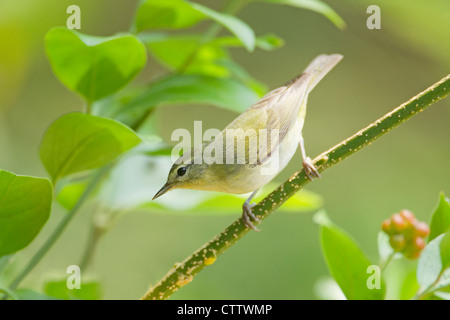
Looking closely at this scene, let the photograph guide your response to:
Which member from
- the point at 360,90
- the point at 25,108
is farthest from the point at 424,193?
the point at 25,108

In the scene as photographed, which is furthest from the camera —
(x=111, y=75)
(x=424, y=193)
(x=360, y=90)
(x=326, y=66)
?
(x=360, y=90)

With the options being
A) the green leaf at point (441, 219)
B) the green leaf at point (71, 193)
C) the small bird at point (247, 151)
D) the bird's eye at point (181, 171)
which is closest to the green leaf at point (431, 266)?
the green leaf at point (441, 219)

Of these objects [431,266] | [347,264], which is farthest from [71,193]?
[431,266]

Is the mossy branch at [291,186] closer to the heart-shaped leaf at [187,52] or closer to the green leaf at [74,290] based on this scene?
the green leaf at [74,290]

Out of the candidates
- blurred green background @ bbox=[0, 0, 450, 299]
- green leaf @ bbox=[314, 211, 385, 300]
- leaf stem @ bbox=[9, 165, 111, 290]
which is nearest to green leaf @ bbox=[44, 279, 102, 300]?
leaf stem @ bbox=[9, 165, 111, 290]

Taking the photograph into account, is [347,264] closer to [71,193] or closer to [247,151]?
[247,151]
